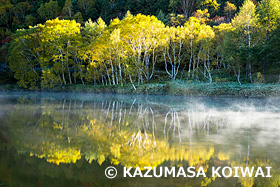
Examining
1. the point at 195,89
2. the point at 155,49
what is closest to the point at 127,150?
the point at 195,89

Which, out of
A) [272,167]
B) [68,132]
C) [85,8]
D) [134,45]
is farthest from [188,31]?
[85,8]

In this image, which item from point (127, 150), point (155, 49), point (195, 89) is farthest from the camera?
point (155, 49)

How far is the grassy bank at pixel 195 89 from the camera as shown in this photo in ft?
79.9

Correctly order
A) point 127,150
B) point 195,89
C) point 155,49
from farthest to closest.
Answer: point 155,49
point 195,89
point 127,150

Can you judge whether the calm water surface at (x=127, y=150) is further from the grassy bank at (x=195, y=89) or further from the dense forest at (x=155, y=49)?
the dense forest at (x=155, y=49)

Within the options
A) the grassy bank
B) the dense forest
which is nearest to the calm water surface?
the grassy bank

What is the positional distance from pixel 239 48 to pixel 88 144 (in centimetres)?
2375

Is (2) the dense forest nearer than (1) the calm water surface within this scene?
No

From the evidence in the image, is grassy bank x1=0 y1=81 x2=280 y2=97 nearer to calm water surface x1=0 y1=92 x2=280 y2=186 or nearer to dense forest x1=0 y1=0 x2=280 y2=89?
dense forest x1=0 y1=0 x2=280 y2=89

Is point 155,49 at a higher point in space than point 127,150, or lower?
higher

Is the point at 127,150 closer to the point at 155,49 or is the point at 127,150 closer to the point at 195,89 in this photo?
the point at 195,89

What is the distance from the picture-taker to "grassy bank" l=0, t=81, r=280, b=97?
2434 centimetres

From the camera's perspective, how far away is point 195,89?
89.8 ft

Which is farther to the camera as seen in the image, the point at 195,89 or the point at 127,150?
the point at 195,89
